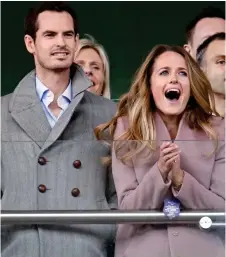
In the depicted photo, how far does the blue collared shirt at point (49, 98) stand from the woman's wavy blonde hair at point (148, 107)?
0.13 meters

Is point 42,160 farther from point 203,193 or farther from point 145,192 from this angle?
point 203,193

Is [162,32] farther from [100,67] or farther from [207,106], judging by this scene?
[207,106]

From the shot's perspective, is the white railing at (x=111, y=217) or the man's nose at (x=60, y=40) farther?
the man's nose at (x=60, y=40)

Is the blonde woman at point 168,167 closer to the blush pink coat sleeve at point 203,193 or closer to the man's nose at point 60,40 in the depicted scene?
the blush pink coat sleeve at point 203,193

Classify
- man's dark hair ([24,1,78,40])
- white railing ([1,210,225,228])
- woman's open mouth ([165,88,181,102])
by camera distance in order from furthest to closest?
1. man's dark hair ([24,1,78,40])
2. woman's open mouth ([165,88,181,102])
3. white railing ([1,210,225,228])

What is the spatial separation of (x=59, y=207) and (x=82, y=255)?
0.11 metres

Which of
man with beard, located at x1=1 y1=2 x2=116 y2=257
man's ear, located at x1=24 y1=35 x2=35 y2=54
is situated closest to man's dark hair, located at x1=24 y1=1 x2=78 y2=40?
man's ear, located at x1=24 y1=35 x2=35 y2=54

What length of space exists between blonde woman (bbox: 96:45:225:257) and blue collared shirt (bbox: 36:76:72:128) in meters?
0.16

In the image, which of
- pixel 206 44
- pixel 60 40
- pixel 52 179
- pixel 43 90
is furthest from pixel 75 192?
pixel 206 44

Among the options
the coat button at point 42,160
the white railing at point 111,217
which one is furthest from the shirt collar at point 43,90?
the white railing at point 111,217

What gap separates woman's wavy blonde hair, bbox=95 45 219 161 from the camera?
1.62m

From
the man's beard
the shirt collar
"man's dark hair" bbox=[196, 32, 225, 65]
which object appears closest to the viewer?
the shirt collar

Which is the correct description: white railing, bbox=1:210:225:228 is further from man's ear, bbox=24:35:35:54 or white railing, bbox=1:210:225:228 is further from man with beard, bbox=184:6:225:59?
man with beard, bbox=184:6:225:59

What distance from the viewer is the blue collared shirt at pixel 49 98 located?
5.76ft
